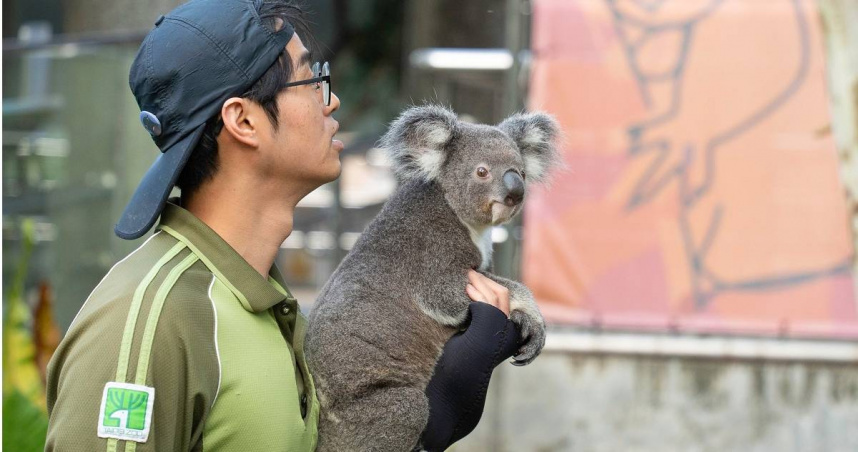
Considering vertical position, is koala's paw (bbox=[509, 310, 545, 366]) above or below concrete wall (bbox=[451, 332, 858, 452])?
above

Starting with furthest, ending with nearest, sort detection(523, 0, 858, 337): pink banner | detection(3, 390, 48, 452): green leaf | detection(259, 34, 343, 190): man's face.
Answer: detection(523, 0, 858, 337): pink banner
detection(3, 390, 48, 452): green leaf
detection(259, 34, 343, 190): man's face

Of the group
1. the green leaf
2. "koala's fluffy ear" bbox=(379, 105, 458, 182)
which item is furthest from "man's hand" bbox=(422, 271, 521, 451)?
the green leaf

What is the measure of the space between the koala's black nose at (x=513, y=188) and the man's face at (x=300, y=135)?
47cm

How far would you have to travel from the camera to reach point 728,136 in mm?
5117

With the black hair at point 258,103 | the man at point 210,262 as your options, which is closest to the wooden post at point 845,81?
the man at point 210,262

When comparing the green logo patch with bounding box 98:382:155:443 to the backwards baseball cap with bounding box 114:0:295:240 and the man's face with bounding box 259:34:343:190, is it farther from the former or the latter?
the man's face with bounding box 259:34:343:190

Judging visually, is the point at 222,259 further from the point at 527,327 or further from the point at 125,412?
the point at 527,327

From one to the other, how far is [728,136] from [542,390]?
1595 mm

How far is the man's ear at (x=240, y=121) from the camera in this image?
170 centimetres

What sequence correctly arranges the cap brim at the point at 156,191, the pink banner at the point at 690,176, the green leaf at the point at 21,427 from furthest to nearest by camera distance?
the pink banner at the point at 690,176 → the green leaf at the point at 21,427 → the cap brim at the point at 156,191

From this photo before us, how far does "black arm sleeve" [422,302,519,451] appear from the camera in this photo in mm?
2006

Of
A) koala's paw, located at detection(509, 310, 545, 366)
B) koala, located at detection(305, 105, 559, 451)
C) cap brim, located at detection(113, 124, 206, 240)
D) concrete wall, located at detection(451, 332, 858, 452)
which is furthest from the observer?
concrete wall, located at detection(451, 332, 858, 452)

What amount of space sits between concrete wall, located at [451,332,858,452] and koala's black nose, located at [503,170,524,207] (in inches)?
113

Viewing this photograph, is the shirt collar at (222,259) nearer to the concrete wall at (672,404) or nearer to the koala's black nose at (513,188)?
the koala's black nose at (513,188)
